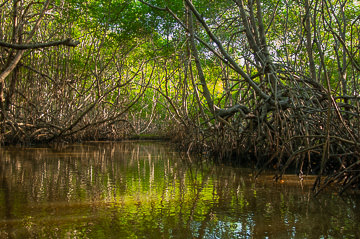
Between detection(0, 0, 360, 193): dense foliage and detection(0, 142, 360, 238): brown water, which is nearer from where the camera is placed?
detection(0, 142, 360, 238): brown water

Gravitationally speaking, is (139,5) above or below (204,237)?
above

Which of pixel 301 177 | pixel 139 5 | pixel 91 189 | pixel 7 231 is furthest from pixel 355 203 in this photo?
pixel 139 5

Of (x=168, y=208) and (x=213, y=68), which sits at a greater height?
(x=213, y=68)

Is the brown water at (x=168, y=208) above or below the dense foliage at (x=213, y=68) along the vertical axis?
below

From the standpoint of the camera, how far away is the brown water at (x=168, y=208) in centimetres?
196

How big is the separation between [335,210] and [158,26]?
8.39 m

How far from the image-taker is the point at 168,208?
2488 mm

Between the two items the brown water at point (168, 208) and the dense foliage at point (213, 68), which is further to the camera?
the dense foliage at point (213, 68)

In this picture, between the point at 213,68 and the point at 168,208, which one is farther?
the point at 213,68

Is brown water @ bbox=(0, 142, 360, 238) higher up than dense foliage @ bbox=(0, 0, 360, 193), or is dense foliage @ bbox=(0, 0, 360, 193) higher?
dense foliage @ bbox=(0, 0, 360, 193)

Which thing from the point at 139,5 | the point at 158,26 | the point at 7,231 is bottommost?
the point at 7,231

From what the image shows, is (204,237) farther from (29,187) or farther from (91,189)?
(29,187)

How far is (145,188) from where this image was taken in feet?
10.8

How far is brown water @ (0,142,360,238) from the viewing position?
6.43 feet
